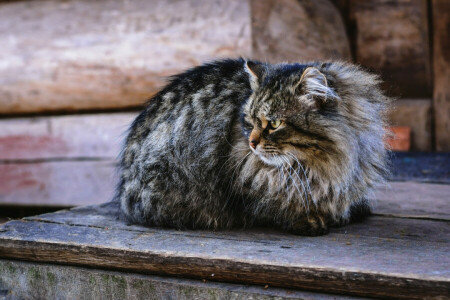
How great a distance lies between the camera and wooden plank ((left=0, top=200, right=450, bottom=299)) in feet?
4.62

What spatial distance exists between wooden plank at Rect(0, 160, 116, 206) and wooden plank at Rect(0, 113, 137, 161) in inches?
2.8

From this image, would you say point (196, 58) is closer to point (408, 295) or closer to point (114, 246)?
point (114, 246)

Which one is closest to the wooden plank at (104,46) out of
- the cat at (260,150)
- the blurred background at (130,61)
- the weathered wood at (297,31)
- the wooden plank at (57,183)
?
the blurred background at (130,61)

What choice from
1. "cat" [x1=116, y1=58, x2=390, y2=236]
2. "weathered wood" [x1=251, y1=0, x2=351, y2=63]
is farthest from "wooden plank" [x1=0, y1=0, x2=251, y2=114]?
"cat" [x1=116, y1=58, x2=390, y2=236]

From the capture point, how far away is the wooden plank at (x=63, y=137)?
12.0ft

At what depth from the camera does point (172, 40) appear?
3.27 meters

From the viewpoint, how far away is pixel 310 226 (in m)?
1.82

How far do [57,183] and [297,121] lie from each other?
2.56 metres

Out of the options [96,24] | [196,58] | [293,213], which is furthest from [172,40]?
[293,213]

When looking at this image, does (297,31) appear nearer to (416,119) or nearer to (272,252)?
(416,119)

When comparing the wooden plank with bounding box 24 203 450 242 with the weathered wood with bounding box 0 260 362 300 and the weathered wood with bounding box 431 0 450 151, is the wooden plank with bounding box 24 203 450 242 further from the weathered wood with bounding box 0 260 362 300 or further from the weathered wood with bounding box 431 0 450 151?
the weathered wood with bounding box 431 0 450 151

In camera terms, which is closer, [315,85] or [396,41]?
[315,85]

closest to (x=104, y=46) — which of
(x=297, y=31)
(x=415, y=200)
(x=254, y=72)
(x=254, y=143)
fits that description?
(x=297, y=31)

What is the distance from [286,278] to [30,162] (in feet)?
9.40
